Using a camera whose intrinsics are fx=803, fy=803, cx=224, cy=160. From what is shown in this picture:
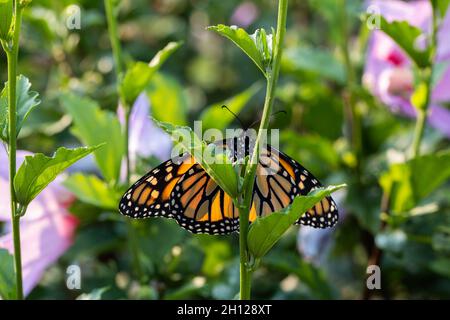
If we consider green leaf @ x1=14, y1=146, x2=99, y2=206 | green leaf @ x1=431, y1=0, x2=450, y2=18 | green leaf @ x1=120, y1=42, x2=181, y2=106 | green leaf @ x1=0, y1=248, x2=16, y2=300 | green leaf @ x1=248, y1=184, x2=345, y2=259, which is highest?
green leaf @ x1=431, y1=0, x2=450, y2=18

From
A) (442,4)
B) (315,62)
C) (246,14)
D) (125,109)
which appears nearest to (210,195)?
(125,109)

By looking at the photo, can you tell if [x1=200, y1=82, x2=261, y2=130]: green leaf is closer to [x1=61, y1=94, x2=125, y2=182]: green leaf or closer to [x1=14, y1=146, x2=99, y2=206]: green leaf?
[x1=61, y1=94, x2=125, y2=182]: green leaf

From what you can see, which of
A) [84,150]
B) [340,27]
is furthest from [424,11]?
[84,150]

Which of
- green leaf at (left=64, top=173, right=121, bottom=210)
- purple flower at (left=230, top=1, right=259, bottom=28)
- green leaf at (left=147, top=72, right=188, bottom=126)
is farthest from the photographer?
purple flower at (left=230, top=1, right=259, bottom=28)

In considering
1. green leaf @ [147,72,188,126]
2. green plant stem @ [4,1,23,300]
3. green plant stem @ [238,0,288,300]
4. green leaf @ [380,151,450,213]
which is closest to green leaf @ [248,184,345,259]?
green plant stem @ [238,0,288,300]

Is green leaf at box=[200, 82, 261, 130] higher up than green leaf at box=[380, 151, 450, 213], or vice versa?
green leaf at box=[200, 82, 261, 130]

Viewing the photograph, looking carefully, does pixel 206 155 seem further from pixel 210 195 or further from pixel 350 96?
pixel 350 96

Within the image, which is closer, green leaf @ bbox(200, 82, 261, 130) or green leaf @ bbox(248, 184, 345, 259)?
green leaf @ bbox(248, 184, 345, 259)

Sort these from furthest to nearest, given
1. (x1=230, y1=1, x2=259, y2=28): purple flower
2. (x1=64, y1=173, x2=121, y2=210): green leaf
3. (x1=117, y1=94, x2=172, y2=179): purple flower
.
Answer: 1. (x1=230, y1=1, x2=259, y2=28): purple flower
2. (x1=117, y1=94, x2=172, y2=179): purple flower
3. (x1=64, y1=173, x2=121, y2=210): green leaf
